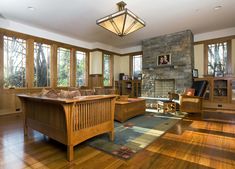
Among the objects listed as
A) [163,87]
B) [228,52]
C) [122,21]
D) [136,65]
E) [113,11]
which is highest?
[113,11]

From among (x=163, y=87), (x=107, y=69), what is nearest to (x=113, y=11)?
(x=163, y=87)

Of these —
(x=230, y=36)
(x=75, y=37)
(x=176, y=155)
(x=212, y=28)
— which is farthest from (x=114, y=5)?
(x=230, y=36)

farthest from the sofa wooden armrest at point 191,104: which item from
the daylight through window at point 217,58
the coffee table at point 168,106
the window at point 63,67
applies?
the window at point 63,67

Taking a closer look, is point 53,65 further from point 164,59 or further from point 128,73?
point 164,59

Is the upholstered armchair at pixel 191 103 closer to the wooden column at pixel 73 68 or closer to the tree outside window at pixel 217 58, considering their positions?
the tree outside window at pixel 217 58

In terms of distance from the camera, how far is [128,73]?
333 inches

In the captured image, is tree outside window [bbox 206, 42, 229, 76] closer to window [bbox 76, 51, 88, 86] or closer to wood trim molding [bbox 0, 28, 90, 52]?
window [bbox 76, 51, 88, 86]

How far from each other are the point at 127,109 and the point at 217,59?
14.8ft

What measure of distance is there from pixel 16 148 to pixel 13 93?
124 inches

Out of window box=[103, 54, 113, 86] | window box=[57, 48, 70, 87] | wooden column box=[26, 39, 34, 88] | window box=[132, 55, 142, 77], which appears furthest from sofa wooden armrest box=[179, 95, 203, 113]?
wooden column box=[26, 39, 34, 88]

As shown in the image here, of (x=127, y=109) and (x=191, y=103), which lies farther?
(x=191, y=103)

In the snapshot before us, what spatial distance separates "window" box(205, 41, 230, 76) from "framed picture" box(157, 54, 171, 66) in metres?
1.48

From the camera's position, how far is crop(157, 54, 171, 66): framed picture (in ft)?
20.7

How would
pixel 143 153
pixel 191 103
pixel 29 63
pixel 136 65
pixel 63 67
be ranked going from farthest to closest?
1. pixel 136 65
2. pixel 63 67
3. pixel 29 63
4. pixel 191 103
5. pixel 143 153
